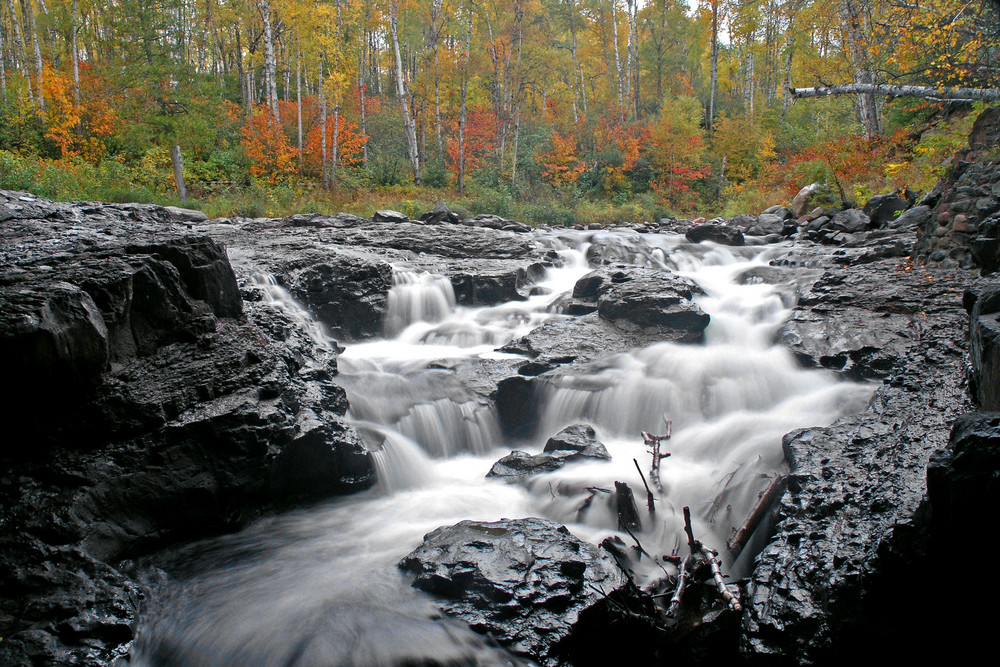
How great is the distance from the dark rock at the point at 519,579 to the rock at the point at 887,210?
12734 millimetres

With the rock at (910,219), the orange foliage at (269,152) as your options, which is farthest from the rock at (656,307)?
the orange foliage at (269,152)

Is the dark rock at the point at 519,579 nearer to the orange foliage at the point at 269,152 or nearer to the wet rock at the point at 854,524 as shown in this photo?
the wet rock at the point at 854,524

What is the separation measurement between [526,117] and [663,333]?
3021 cm

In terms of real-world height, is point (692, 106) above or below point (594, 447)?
above

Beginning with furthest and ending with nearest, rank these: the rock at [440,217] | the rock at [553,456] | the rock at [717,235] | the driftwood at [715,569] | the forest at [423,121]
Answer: the forest at [423,121] < the rock at [440,217] < the rock at [717,235] < the rock at [553,456] < the driftwood at [715,569]

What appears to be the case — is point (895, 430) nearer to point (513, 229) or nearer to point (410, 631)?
point (410, 631)

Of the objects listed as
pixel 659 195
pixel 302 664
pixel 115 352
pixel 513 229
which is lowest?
pixel 302 664

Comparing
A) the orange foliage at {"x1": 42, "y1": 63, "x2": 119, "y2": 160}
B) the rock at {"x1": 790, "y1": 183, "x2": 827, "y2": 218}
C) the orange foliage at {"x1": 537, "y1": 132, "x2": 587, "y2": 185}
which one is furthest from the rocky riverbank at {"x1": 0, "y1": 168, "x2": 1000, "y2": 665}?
the orange foliage at {"x1": 537, "y1": 132, "x2": 587, "y2": 185}

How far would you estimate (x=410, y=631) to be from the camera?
3.58 meters

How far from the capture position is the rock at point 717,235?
51.4 ft

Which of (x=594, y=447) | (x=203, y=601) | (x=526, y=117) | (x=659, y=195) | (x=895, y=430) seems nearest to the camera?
(x=203, y=601)

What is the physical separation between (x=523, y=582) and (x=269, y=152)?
933 inches

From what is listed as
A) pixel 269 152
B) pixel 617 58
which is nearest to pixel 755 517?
pixel 269 152

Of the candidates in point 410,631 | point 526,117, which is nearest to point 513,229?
point 410,631
